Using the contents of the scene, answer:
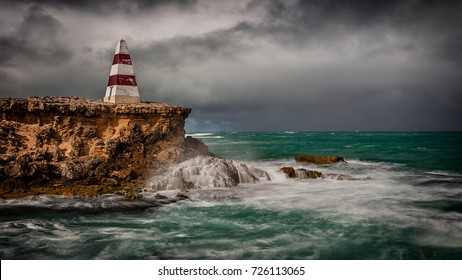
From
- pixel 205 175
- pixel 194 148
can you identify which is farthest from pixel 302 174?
pixel 194 148

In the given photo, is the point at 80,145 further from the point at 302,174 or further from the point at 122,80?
the point at 302,174

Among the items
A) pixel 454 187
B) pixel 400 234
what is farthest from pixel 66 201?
pixel 454 187

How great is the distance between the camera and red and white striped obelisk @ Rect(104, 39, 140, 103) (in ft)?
38.2

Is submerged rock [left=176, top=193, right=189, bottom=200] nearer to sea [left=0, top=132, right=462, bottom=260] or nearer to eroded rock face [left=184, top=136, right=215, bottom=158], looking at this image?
sea [left=0, top=132, right=462, bottom=260]

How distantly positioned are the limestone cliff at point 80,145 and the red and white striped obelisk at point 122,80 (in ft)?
3.13

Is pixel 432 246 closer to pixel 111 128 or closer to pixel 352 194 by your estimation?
pixel 352 194

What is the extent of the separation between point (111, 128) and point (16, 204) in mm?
3749

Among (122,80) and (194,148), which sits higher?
(122,80)

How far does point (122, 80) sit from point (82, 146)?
2859mm

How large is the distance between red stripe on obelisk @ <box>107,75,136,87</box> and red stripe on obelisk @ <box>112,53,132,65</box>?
542 mm

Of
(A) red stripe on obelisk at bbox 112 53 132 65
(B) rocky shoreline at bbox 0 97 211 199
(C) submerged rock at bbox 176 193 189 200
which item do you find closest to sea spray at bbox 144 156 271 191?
(B) rocky shoreline at bbox 0 97 211 199

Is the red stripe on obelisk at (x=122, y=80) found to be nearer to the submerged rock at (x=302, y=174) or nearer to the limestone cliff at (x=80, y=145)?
the limestone cliff at (x=80, y=145)

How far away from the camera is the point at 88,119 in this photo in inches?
417

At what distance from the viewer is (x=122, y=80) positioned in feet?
38.6
